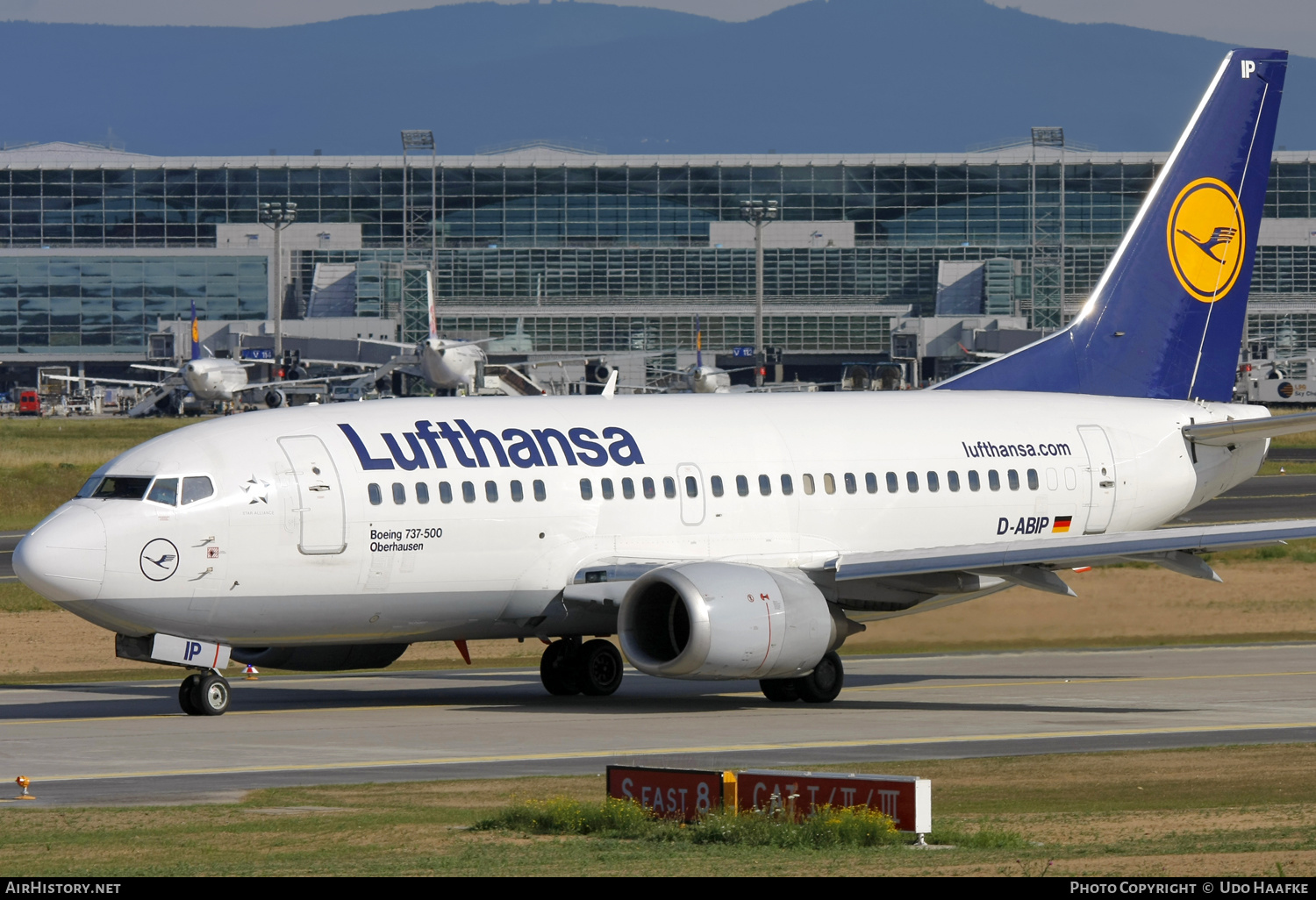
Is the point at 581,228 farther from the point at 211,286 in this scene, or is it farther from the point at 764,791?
the point at 764,791

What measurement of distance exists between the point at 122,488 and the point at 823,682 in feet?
36.8

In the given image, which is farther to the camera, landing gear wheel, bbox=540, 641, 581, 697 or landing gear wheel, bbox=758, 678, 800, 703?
landing gear wheel, bbox=540, 641, 581, 697

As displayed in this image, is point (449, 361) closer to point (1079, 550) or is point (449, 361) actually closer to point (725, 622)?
point (1079, 550)

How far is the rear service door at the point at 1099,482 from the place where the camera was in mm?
33031

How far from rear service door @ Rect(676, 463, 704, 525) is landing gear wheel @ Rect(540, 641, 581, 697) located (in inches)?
126

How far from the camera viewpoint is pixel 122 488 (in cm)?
2617

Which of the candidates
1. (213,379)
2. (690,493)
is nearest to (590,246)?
(213,379)

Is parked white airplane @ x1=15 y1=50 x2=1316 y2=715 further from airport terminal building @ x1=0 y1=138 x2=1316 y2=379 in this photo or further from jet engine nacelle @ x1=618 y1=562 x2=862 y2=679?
airport terminal building @ x1=0 y1=138 x2=1316 y2=379

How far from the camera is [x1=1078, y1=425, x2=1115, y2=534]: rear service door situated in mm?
33031

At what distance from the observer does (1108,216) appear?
195875 mm

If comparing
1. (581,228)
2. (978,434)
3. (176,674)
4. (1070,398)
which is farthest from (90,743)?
(581,228)

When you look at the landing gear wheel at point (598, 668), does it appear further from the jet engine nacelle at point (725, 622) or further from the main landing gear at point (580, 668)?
the jet engine nacelle at point (725, 622)

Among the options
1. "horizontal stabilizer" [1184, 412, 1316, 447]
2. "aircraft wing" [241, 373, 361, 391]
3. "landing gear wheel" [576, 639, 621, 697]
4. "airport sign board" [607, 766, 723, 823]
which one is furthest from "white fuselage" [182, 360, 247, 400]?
"airport sign board" [607, 766, 723, 823]

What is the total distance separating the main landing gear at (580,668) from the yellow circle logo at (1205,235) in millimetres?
13886
